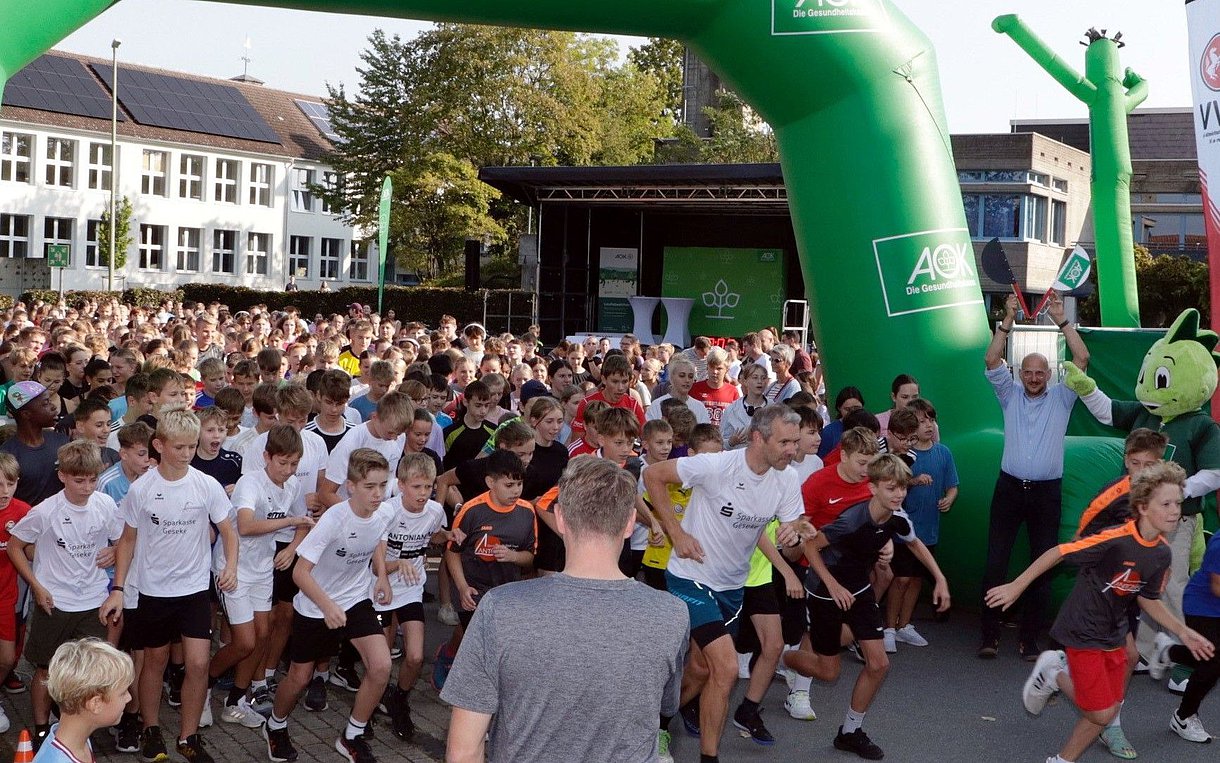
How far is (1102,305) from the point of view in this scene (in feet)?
43.3

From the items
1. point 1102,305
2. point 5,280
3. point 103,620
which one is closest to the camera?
point 103,620

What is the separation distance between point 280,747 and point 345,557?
3.13 feet

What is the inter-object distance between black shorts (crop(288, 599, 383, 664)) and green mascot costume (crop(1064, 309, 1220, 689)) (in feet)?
15.5

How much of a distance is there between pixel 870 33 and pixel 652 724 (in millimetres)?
7491

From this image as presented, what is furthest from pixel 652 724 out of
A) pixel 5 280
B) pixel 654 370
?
pixel 5 280

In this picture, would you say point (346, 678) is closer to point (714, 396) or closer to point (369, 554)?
point (369, 554)

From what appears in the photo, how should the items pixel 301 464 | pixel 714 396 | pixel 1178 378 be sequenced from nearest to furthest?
pixel 301 464, pixel 1178 378, pixel 714 396

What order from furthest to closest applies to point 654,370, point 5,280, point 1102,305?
point 5,280
point 1102,305
point 654,370

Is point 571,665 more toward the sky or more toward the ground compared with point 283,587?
more toward the sky

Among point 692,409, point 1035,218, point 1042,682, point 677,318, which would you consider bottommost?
point 1042,682

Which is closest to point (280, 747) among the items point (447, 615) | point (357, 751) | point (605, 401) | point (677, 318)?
point (357, 751)

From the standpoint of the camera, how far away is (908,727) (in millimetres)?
6910

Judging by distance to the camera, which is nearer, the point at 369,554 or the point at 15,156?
the point at 369,554

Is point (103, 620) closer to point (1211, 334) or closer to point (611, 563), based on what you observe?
point (611, 563)
